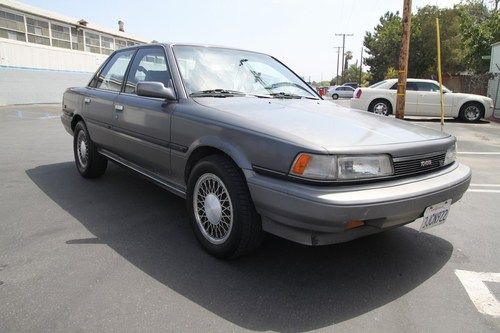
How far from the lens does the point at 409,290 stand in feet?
9.52

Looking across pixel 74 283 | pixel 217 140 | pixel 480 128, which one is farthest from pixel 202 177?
pixel 480 128

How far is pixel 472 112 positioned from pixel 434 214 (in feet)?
45.2

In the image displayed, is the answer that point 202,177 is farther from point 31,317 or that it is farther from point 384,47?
point 384,47

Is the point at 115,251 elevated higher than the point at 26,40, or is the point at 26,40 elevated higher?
the point at 26,40

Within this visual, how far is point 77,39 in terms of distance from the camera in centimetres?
2191

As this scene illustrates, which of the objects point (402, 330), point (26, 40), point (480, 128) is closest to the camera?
point (402, 330)

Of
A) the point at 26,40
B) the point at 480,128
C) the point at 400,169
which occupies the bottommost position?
the point at 480,128

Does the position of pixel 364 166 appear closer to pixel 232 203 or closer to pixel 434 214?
pixel 434 214

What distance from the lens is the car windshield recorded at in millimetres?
3768

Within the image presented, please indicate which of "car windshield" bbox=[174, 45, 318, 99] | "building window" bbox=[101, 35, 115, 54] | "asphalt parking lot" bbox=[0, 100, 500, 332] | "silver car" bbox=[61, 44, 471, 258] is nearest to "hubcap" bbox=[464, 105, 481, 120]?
"asphalt parking lot" bbox=[0, 100, 500, 332]

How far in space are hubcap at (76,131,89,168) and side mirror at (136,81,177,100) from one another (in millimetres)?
2146

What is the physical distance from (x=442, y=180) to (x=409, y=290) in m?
0.82

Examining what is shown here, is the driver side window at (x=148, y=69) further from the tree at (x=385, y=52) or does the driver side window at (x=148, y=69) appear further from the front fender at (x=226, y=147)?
the tree at (x=385, y=52)

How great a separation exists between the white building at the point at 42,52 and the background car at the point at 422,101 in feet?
43.4
